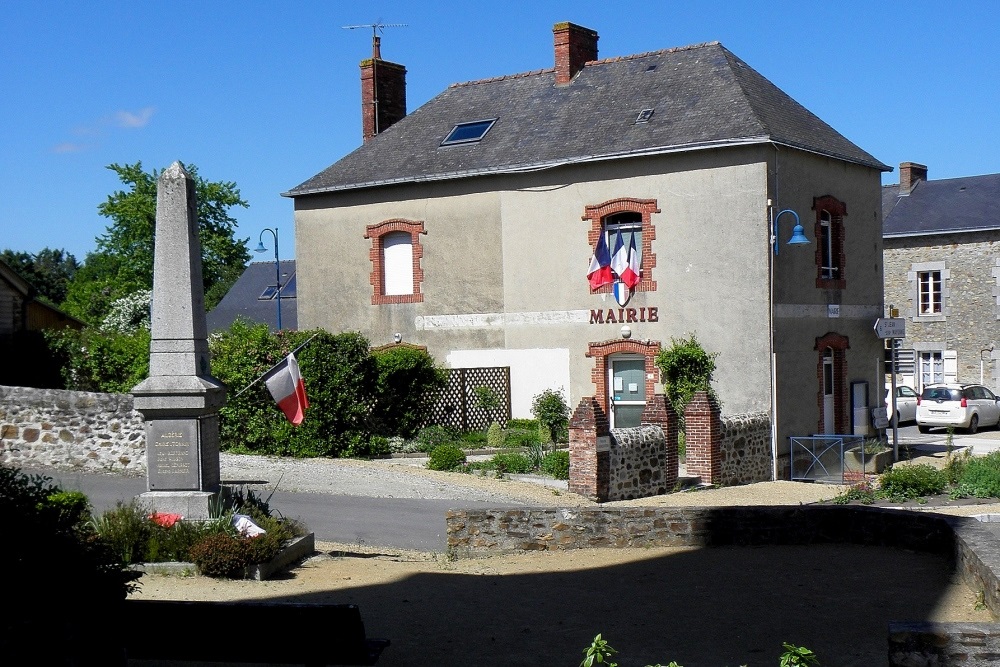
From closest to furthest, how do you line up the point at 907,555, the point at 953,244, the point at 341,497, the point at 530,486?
the point at 907,555
the point at 341,497
the point at 530,486
the point at 953,244

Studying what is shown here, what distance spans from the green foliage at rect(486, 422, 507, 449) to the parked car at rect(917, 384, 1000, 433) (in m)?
14.5

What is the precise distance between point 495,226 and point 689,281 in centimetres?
454

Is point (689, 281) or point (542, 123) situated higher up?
point (542, 123)

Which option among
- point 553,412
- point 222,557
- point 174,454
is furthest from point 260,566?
point 553,412

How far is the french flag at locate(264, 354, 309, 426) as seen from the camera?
13.3 metres

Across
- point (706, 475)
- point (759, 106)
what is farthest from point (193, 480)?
point (759, 106)

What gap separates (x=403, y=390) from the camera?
21.7m

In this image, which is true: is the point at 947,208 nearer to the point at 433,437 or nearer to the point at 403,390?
the point at 403,390

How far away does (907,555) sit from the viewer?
1023cm

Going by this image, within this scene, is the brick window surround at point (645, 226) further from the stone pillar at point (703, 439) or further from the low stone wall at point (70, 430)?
the low stone wall at point (70, 430)

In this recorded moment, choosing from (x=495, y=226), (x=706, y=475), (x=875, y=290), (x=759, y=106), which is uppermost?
(x=759, y=106)

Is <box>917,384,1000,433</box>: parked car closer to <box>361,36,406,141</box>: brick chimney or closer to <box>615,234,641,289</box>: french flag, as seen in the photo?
<box>615,234,641,289</box>: french flag

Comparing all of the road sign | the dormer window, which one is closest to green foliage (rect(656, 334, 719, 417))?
the road sign

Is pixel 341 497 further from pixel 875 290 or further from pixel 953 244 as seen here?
pixel 953 244
